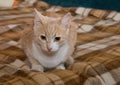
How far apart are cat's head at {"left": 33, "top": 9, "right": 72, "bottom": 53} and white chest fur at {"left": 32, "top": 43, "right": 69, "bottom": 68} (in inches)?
1.4

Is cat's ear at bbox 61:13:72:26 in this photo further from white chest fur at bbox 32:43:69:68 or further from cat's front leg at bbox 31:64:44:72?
cat's front leg at bbox 31:64:44:72

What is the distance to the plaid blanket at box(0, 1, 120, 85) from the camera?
3.90 ft

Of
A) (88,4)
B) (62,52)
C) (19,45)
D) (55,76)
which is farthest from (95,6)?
(55,76)

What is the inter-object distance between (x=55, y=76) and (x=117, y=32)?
0.94 meters

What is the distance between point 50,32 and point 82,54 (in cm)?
32

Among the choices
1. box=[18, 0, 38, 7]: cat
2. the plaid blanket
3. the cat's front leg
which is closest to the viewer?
the plaid blanket

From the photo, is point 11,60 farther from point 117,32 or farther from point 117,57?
point 117,32

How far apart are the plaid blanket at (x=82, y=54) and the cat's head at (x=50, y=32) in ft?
0.37

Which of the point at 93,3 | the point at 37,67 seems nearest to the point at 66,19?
the point at 37,67

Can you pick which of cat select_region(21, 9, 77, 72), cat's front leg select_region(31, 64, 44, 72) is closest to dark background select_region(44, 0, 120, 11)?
cat select_region(21, 9, 77, 72)

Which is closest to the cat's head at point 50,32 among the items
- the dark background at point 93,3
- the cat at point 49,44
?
the cat at point 49,44

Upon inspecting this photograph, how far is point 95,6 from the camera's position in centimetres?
263

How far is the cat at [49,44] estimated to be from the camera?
128 cm

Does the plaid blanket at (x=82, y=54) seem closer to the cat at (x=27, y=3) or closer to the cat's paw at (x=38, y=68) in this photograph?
the cat's paw at (x=38, y=68)
